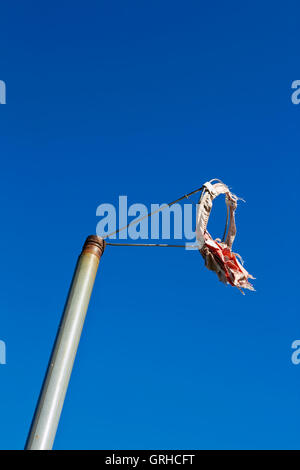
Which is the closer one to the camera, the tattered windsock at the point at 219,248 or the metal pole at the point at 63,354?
the metal pole at the point at 63,354

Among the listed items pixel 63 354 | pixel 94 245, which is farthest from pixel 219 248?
pixel 63 354

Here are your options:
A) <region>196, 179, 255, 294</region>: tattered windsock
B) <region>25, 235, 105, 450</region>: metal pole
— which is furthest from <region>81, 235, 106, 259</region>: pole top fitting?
<region>196, 179, 255, 294</region>: tattered windsock

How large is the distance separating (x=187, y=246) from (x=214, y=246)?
0.41 meters

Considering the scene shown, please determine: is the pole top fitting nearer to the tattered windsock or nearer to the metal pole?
the metal pole

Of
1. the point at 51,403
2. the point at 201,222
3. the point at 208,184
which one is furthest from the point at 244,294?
the point at 51,403

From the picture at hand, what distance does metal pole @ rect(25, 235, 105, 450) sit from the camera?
3.80 m

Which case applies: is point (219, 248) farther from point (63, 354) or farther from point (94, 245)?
point (63, 354)

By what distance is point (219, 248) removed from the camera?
261 inches

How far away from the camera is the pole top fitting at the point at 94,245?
16.1 ft

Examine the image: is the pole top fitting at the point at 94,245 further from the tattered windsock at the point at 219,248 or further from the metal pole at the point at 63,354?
the tattered windsock at the point at 219,248

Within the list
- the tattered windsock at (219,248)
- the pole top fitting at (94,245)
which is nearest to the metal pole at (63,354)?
the pole top fitting at (94,245)
